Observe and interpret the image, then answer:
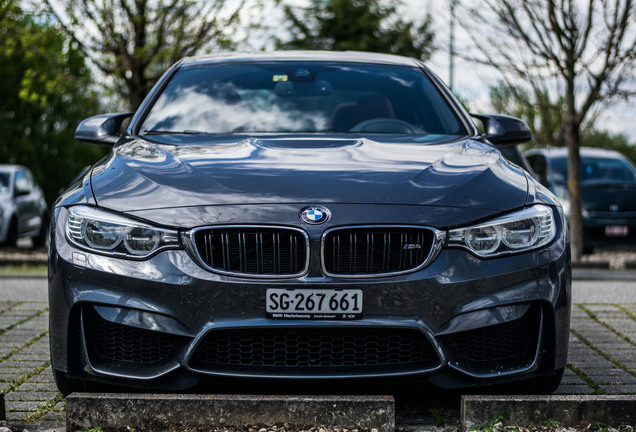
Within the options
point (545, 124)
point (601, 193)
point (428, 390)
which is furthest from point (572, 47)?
point (545, 124)

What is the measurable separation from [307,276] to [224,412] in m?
0.54

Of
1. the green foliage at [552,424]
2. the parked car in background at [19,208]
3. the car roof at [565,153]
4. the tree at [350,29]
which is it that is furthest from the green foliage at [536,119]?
the green foliage at [552,424]

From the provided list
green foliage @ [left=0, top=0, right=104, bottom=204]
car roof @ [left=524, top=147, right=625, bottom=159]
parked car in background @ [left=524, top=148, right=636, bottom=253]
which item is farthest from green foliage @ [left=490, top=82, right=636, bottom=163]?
green foliage @ [left=0, top=0, right=104, bottom=204]

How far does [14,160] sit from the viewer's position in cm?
3838

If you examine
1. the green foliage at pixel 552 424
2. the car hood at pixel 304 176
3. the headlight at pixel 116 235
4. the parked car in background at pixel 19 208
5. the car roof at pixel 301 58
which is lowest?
the parked car in background at pixel 19 208

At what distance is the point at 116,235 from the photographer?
10.2 feet

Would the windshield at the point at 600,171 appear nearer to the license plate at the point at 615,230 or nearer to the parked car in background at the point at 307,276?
the license plate at the point at 615,230

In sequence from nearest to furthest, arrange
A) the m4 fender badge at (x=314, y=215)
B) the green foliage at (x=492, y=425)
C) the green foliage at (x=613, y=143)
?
the green foliage at (x=492, y=425)
the m4 fender badge at (x=314, y=215)
the green foliage at (x=613, y=143)

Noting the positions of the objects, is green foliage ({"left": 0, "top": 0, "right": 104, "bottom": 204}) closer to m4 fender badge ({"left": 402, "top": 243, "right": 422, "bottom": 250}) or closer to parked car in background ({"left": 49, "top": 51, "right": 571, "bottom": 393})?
parked car in background ({"left": 49, "top": 51, "right": 571, "bottom": 393})

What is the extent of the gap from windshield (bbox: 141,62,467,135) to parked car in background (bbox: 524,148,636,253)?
31.2 feet

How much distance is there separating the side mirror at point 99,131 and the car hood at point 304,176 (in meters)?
0.67

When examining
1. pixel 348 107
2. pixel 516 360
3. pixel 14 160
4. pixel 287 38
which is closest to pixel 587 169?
pixel 348 107

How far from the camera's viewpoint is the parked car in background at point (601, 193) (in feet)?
44.5

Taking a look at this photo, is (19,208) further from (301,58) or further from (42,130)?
(42,130)
